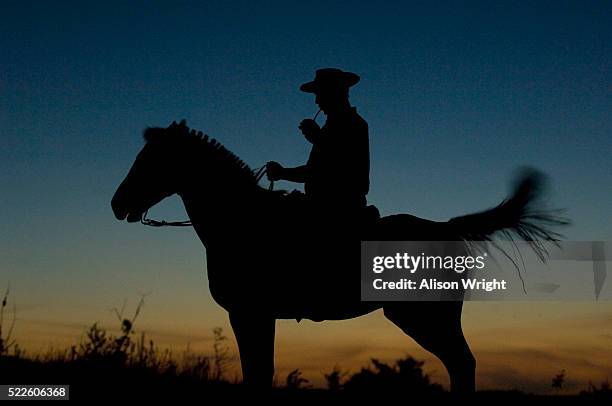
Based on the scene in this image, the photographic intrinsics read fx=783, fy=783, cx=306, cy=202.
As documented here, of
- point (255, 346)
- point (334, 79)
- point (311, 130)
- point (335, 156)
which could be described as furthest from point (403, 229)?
point (255, 346)

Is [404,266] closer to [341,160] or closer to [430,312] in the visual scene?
[430,312]

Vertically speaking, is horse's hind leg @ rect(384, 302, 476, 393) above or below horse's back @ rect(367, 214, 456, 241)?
below

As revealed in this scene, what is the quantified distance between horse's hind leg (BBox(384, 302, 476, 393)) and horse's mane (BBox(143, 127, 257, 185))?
2.21 metres

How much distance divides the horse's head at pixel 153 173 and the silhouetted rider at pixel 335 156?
1030 mm

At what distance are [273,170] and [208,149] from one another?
74cm

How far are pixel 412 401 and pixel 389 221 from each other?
2.10 meters

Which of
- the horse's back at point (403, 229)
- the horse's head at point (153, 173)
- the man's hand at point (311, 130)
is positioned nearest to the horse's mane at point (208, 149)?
the horse's head at point (153, 173)

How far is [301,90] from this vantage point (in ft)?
29.1

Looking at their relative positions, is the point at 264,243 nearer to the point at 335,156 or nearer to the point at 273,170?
the point at 273,170

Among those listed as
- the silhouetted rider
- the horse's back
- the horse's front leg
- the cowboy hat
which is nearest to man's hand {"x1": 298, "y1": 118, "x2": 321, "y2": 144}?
the silhouetted rider

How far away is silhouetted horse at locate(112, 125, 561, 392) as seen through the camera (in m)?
8.27

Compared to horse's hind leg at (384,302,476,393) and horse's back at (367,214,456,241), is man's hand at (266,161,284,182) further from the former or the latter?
horse's hind leg at (384,302,476,393)

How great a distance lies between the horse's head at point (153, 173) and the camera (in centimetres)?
841

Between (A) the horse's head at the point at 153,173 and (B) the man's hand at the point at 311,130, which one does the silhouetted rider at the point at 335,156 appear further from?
(A) the horse's head at the point at 153,173
